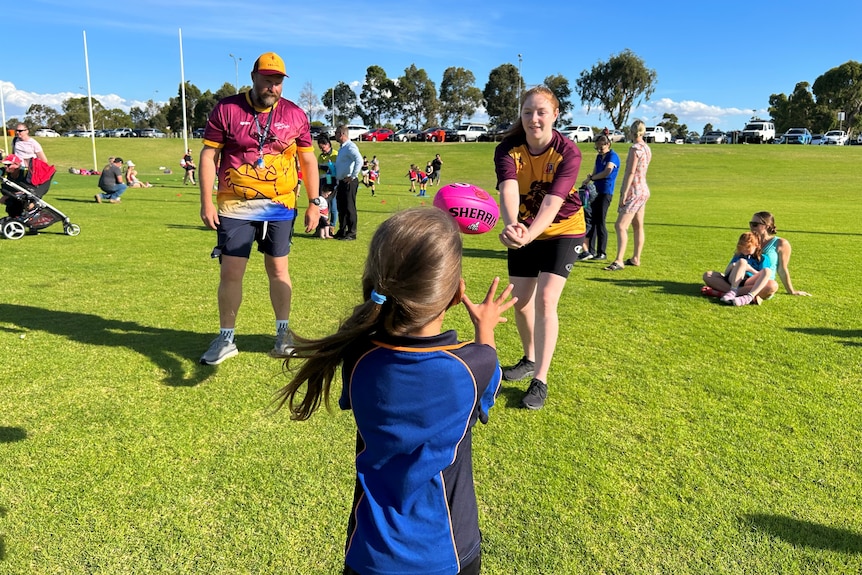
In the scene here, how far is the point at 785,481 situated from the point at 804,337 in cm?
305

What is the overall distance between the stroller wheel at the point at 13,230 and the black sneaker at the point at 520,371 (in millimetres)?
10078

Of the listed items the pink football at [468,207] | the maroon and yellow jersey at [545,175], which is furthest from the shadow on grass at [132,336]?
the maroon and yellow jersey at [545,175]

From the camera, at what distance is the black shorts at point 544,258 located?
3.92 m

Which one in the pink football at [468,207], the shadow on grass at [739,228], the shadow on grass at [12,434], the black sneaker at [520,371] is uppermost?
the pink football at [468,207]

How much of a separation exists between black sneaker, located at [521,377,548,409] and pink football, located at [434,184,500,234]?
1272 mm

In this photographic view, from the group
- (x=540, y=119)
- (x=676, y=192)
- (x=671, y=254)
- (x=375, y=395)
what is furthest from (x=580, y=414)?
(x=676, y=192)

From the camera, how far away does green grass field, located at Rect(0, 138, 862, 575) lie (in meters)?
2.47

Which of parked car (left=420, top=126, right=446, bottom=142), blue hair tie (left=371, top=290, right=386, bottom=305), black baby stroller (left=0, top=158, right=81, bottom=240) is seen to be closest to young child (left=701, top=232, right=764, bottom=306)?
blue hair tie (left=371, top=290, right=386, bottom=305)

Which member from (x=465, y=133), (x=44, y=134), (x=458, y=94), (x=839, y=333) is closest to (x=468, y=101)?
(x=458, y=94)

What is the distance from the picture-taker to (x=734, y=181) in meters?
32.0

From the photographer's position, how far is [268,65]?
418 cm

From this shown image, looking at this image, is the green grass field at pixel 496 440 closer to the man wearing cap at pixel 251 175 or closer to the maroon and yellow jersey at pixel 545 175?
the man wearing cap at pixel 251 175

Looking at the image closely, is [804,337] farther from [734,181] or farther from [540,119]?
[734,181]

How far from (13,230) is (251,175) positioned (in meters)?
8.40
